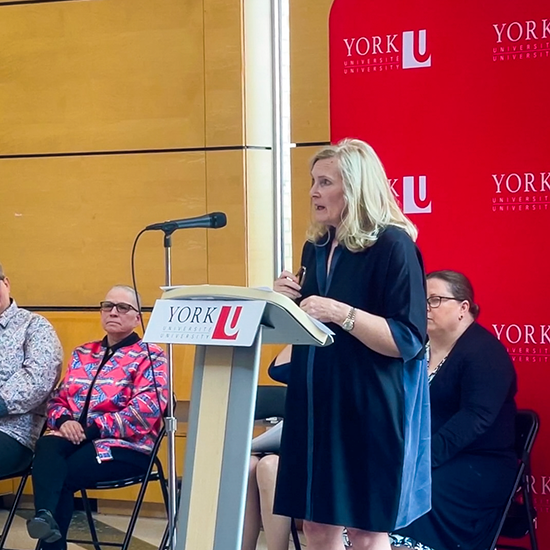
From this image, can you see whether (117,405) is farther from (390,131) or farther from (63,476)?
(390,131)

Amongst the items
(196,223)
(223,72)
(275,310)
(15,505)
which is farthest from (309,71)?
(275,310)

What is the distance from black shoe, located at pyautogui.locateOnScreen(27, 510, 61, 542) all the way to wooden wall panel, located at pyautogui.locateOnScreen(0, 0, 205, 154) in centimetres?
200

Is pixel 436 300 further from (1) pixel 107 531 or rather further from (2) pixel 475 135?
(1) pixel 107 531

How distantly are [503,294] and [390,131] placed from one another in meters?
0.82

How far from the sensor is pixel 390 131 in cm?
370

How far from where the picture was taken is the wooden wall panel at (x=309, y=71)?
416cm

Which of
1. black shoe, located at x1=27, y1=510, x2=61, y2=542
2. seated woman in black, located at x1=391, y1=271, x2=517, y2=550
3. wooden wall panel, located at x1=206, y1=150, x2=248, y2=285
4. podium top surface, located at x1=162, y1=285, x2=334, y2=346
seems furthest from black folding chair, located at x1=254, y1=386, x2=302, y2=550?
podium top surface, located at x1=162, y1=285, x2=334, y2=346

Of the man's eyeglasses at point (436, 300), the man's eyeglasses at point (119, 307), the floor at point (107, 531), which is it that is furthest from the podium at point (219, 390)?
the floor at point (107, 531)

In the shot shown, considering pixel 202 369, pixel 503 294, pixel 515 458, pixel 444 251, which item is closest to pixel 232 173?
pixel 444 251

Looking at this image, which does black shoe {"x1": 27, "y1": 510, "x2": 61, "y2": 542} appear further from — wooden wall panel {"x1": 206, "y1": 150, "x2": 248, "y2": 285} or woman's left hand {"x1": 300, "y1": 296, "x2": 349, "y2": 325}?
woman's left hand {"x1": 300, "y1": 296, "x2": 349, "y2": 325}

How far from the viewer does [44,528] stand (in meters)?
3.20

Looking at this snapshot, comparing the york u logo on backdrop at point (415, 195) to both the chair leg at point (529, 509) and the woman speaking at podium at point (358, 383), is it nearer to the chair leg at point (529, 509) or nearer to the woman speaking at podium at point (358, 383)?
the chair leg at point (529, 509)

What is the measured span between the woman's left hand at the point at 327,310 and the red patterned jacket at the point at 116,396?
5.06ft

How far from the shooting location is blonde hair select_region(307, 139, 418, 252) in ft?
7.32
